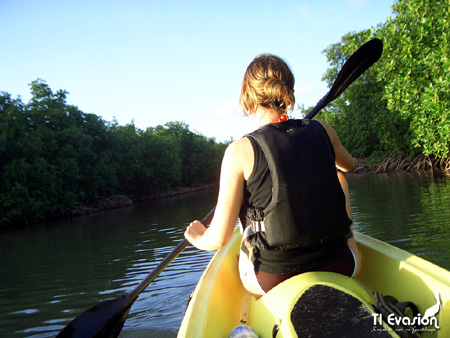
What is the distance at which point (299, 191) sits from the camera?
162 centimetres

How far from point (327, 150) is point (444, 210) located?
6.38m

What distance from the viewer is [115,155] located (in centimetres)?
3138

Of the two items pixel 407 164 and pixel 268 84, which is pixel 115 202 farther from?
pixel 268 84

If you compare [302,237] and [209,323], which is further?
[209,323]

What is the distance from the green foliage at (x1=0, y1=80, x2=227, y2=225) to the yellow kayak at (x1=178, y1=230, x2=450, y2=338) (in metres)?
19.6

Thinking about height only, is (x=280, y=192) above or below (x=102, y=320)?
above

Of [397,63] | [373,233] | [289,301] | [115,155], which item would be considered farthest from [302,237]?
[115,155]

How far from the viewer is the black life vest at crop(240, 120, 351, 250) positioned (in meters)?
A: 1.62

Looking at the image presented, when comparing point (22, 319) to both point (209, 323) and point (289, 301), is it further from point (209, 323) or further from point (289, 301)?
point (289, 301)

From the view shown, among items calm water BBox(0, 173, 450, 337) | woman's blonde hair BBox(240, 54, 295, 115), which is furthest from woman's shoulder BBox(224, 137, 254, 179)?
calm water BBox(0, 173, 450, 337)

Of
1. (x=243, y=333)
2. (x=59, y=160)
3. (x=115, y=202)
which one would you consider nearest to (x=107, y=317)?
(x=243, y=333)

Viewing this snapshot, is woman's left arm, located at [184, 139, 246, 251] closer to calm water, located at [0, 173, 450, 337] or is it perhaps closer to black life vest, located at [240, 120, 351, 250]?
black life vest, located at [240, 120, 351, 250]

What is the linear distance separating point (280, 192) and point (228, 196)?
0.24 m

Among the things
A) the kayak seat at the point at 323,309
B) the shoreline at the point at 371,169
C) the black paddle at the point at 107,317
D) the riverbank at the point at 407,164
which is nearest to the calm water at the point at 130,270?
the black paddle at the point at 107,317
